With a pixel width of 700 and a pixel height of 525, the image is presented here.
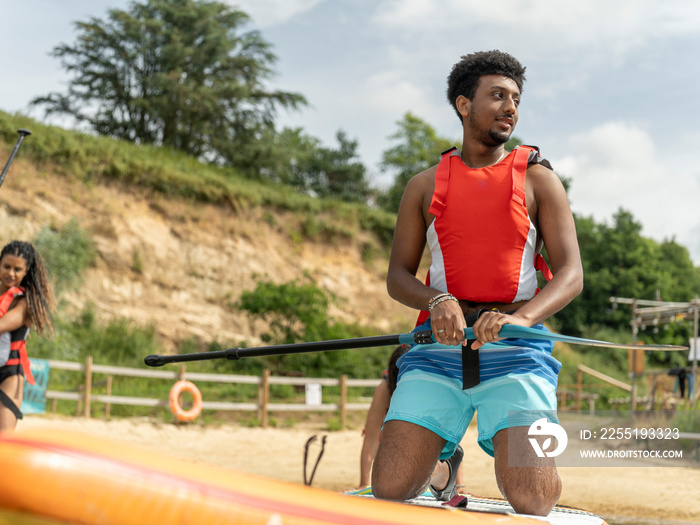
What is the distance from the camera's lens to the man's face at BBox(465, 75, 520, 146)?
275 centimetres

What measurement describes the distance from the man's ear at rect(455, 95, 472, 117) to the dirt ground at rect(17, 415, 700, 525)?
3.65 m

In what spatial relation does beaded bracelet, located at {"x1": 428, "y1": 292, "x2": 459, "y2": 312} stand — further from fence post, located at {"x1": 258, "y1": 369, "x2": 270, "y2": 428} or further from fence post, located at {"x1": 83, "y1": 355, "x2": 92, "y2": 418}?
fence post, located at {"x1": 258, "y1": 369, "x2": 270, "y2": 428}

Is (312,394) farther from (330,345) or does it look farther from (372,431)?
(330,345)

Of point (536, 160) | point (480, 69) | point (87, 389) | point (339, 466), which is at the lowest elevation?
point (339, 466)

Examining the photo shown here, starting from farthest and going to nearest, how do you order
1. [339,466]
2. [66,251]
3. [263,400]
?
1. [66,251]
2. [263,400]
3. [339,466]

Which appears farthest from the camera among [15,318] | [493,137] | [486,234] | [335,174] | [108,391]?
[335,174]

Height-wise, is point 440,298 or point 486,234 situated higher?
point 486,234

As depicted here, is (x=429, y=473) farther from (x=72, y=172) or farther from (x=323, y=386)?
(x=72, y=172)

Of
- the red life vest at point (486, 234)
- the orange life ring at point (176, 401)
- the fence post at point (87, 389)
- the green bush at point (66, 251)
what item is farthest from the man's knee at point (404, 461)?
the green bush at point (66, 251)

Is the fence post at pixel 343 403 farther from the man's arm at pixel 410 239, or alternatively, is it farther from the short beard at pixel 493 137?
the short beard at pixel 493 137

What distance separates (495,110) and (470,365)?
1034 millimetres

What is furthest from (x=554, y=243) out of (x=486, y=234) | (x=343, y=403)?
(x=343, y=403)

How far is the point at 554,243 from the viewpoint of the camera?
105 inches

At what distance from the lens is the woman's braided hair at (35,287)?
4.43 metres
